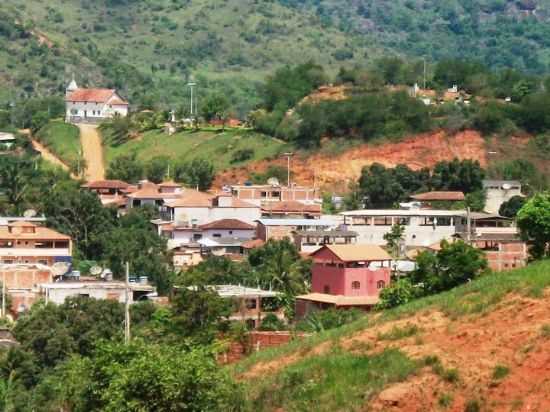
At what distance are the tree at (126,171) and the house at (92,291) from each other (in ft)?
86.8

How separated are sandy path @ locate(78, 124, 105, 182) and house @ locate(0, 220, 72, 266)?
1962cm

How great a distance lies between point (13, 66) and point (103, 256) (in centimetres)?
5655

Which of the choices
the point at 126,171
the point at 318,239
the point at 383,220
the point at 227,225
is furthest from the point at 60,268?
the point at 126,171

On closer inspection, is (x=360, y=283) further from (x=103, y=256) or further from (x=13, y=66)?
(x=13, y=66)

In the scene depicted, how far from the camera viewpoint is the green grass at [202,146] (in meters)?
84.6

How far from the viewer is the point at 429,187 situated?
75.1 meters

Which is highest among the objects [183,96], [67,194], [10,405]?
[183,96]

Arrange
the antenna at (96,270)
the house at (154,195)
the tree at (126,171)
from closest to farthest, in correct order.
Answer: the antenna at (96,270)
the house at (154,195)
the tree at (126,171)

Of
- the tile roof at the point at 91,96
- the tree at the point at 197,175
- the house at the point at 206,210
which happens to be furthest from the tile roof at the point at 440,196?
the tile roof at the point at 91,96

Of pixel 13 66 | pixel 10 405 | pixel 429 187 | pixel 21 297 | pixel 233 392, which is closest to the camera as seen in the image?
pixel 233 392

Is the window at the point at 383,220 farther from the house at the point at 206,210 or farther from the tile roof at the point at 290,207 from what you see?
the house at the point at 206,210

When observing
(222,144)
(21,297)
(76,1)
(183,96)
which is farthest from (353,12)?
(21,297)

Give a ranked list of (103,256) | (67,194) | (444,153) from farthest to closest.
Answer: (444,153) → (67,194) → (103,256)

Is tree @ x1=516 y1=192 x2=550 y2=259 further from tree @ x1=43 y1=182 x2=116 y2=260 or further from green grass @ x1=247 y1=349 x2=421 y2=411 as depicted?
tree @ x1=43 y1=182 x2=116 y2=260
